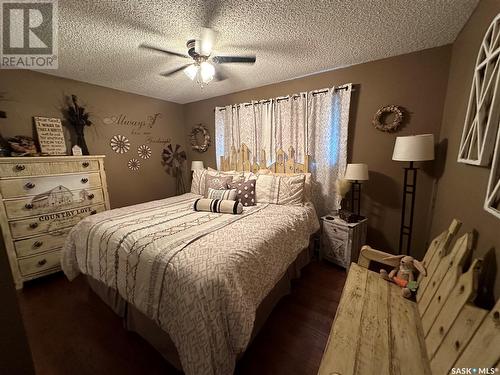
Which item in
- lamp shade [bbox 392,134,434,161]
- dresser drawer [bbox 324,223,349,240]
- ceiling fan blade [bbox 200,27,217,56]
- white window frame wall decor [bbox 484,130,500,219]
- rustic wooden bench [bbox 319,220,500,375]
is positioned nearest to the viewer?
rustic wooden bench [bbox 319,220,500,375]

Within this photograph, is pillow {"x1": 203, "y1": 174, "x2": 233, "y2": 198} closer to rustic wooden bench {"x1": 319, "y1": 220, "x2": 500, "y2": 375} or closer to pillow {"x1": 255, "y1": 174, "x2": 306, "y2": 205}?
pillow {"x1": 255, "y1": 174, "x2": 306, "y2": 205}

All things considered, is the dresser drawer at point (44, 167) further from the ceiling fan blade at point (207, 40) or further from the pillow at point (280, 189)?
the pillow at point (280, 189)

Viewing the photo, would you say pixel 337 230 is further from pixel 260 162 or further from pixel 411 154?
pixel 260 162

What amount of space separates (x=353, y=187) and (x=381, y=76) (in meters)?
1.24

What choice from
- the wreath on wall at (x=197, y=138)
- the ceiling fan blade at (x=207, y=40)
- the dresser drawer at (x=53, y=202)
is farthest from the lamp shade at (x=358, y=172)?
the dresser drawer at (x=53, y=202)

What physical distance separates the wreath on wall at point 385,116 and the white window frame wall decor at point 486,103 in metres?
0.92

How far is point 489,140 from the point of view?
3.03 feet

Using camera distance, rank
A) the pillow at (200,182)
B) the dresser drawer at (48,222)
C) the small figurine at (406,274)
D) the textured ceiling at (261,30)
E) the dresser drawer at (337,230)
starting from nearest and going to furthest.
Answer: the small figurine at (406,274), the textured ceiling at (261,30), the dresser drawer at (48,222), the dresser drawer at (337,230), the pillow at (200,182)

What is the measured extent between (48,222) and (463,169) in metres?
3.82

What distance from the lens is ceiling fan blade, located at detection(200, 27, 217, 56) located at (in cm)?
155

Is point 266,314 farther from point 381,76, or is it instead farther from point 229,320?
point 381,76

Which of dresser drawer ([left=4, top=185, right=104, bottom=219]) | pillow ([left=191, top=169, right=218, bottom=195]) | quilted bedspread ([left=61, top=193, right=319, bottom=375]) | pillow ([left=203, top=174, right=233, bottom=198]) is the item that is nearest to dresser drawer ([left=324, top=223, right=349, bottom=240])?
quilted bedspread ([left=61, top=193, right=319, bottom=375])

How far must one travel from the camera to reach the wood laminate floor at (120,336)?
4.29 feet

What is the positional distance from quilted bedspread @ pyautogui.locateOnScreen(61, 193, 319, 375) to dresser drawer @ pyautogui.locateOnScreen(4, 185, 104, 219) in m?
0.65
